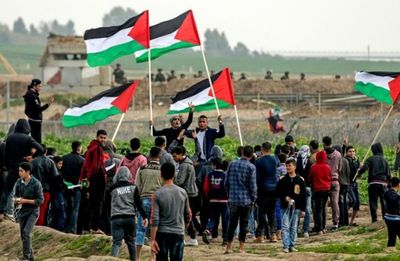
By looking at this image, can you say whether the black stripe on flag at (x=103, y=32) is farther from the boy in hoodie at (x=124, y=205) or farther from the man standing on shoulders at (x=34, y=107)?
the boy in hoodie at (x=124, y=205)

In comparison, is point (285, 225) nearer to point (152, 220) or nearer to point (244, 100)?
point (152, 220)

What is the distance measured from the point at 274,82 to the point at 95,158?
51416mm

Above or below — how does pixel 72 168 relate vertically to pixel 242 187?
above

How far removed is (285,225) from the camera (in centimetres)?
2445

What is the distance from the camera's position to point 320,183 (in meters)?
27.6

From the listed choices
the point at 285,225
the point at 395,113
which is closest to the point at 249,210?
the point at 285,225

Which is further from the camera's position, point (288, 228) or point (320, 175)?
point (320, 175)

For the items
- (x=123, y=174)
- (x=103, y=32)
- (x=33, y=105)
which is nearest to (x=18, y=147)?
(x=33, y=105)

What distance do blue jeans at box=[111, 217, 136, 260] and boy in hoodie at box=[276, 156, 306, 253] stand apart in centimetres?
305

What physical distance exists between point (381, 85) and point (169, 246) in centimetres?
1204

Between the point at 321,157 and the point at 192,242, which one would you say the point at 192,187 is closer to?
the point at 192,242

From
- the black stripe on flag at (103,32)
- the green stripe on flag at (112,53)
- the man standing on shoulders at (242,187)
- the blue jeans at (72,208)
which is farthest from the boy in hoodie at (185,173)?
the black stripe on flag at (103,32)

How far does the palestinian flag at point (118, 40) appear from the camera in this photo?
30.3m

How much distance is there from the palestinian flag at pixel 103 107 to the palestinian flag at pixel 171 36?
122 centimetres
